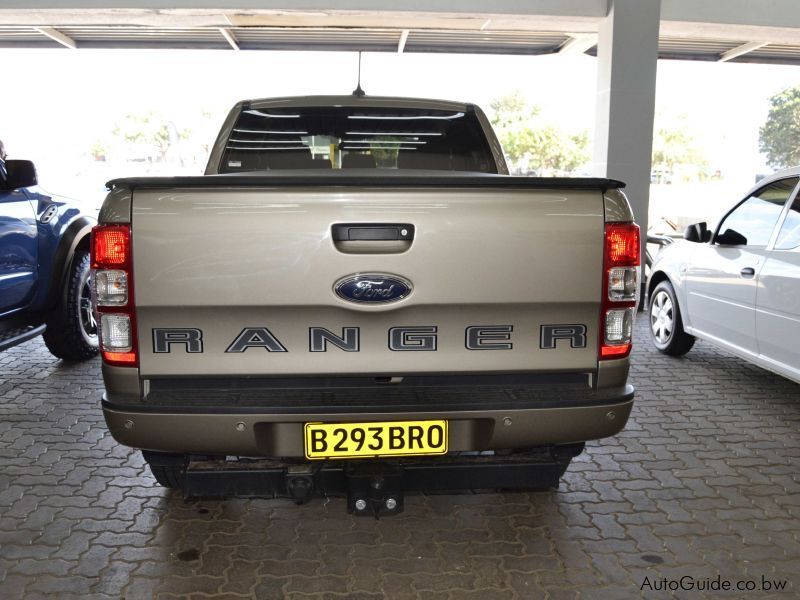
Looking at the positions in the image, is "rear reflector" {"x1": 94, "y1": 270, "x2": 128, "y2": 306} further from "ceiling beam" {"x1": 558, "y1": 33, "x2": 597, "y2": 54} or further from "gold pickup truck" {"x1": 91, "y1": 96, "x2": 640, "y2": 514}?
"ceiling beam" {"x1": 558, "y1": 33, "x2": 597, "y2": 54}

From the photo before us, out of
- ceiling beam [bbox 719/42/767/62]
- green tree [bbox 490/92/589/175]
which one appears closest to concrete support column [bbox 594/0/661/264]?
ceiling beam [bbox 719/42/767/62]

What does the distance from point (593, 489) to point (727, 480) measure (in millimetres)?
745

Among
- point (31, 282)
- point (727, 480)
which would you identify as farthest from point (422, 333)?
point (31, 282)

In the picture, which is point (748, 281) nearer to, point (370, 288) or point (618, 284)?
point (618, 284)

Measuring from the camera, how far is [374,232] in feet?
7.86

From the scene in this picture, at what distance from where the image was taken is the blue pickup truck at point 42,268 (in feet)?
15.5

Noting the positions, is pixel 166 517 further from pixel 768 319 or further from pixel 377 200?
pixel 768 319

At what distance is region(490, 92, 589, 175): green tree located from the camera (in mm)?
41656

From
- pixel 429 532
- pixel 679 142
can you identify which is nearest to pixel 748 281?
pixel 429 532

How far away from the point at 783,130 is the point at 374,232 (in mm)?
31255

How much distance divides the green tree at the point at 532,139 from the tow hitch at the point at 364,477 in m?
39.8

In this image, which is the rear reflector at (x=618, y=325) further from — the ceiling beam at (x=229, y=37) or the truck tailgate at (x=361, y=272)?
the ceiling beam at (x=229, y=37)

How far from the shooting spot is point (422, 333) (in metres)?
2.45

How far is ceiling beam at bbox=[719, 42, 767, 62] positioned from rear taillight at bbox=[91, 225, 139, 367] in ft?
37.2
